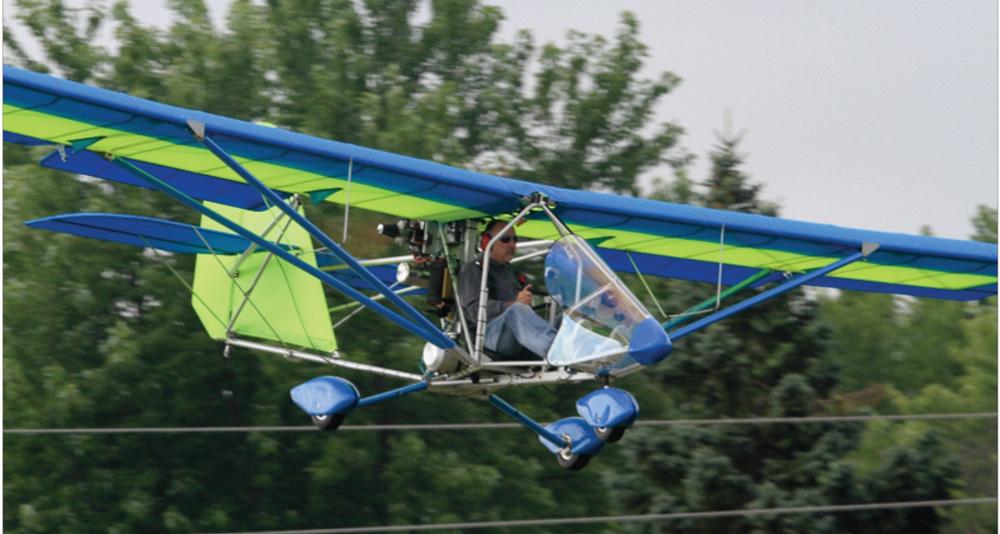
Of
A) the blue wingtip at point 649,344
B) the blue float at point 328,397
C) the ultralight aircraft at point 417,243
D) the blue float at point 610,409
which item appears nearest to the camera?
the blue wingtip at point 649,344

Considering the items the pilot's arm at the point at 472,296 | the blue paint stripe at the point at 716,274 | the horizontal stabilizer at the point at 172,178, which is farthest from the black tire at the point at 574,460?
the horizontal stabilizer at the point at 172,178

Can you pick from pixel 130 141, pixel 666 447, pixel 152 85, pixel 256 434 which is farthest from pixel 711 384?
pixel 152 85

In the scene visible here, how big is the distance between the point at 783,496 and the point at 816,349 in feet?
6.18

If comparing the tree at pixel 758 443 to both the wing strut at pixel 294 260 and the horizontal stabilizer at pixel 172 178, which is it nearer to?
the horizontal stabilizer at pixel 172 178

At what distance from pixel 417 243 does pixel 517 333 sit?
1262mm

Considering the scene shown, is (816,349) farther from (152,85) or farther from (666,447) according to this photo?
(152,85)

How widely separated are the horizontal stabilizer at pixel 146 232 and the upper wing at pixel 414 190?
31 cm

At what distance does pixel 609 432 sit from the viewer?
9.51 meters

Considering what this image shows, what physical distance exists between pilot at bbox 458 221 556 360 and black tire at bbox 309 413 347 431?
107 centimetres

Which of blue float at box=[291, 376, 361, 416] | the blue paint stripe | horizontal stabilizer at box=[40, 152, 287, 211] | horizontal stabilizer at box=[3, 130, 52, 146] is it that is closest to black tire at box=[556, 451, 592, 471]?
blue float at box=[291, 376, 361, 416]

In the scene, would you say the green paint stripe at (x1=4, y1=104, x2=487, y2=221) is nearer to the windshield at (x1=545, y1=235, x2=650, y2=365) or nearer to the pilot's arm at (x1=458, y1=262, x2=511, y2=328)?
the pilot's arm at (x1=458, y1=262, x2=511, y2=328)

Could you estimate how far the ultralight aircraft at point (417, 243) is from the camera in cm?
977

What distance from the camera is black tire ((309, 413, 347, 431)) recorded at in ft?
35.0

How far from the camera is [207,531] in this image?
2483cm
